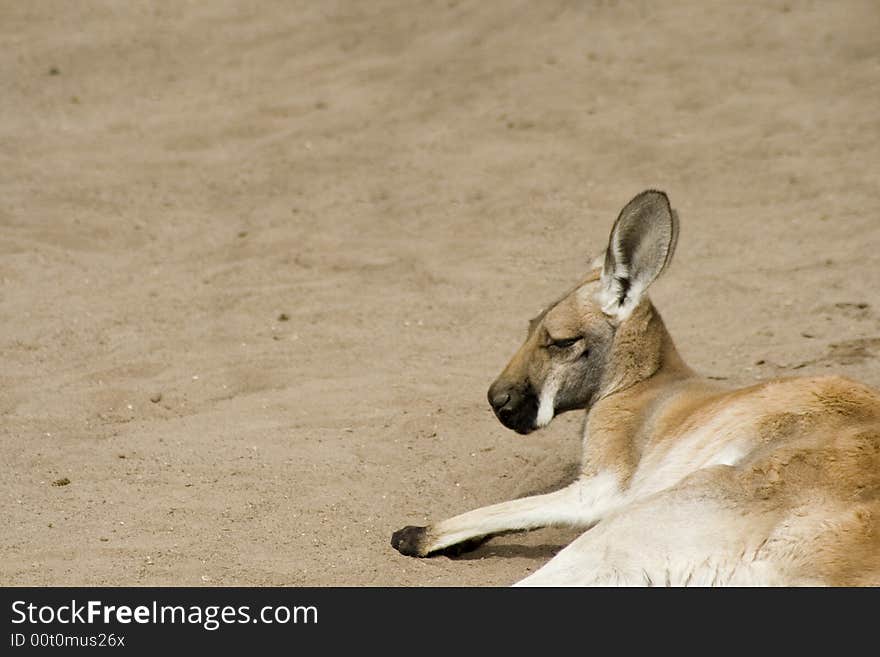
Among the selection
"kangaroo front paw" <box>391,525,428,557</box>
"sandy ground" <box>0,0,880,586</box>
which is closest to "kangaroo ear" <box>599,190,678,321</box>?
"sandy ground" <box>0,0,880,586</box>

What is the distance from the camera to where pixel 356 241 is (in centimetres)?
803

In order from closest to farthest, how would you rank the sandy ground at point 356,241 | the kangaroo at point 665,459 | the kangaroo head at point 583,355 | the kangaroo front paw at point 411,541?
the kangaroo at point 665,459
the kangaroo front paw at point 411,541
the kangaroo head at point 583,355
the sandy ground at point 356,241

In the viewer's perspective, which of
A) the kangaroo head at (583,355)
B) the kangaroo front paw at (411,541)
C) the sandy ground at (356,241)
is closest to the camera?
the kangaroo front paw at (411,541)

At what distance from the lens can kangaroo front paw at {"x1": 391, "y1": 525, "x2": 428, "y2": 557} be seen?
486cm

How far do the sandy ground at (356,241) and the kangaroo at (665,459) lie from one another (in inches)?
16.0

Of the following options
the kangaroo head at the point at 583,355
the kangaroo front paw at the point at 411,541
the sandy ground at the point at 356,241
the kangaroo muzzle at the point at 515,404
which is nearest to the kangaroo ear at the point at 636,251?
the kangaroo head at the point at 583,355

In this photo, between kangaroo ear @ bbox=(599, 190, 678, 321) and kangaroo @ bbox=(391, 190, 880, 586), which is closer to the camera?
kangaroo @ bbox=(391, 190, 880, 586)

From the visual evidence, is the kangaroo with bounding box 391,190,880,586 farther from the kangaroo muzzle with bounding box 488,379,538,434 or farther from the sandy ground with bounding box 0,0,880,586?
the sandy ground with bounding box 0,0,880,586

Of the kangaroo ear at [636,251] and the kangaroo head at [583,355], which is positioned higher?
the kangaroo ear at [636,251]

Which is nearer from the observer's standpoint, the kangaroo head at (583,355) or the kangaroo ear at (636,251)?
the kangaroo ear at (636,251)

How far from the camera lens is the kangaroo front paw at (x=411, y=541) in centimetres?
486

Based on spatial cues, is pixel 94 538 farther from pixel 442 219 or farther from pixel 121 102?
pixel 121 102

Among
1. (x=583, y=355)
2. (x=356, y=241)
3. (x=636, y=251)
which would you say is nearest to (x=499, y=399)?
(x=583, y=355)

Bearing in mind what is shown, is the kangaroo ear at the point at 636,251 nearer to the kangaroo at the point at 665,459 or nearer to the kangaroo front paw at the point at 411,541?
the kangaroo at the point at 665,459
